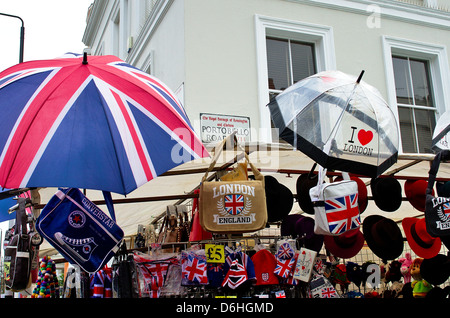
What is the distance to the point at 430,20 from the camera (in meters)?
7.78

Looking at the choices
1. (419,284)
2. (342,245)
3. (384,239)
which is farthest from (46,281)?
(419,284)

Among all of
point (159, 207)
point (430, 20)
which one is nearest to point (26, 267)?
point (159, 207)

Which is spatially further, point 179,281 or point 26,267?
point 179,281

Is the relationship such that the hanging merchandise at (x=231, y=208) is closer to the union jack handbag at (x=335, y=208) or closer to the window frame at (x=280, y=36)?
the union jack handbag at (x=335, y=208)

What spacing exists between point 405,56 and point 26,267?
23.4ft

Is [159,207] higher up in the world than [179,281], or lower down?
higher up

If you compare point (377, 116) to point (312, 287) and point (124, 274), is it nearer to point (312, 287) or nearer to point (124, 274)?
point (312, 287)

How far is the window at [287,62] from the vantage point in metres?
6.80

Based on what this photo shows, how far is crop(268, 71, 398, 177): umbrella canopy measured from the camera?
300cm

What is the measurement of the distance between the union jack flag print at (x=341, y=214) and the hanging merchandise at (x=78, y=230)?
4.69 feet

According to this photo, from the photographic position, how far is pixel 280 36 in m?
7.02

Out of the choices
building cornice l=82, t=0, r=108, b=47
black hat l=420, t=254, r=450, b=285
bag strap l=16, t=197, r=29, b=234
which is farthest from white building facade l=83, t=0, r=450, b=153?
building cornice l=82, t=0, r=108, b=47
